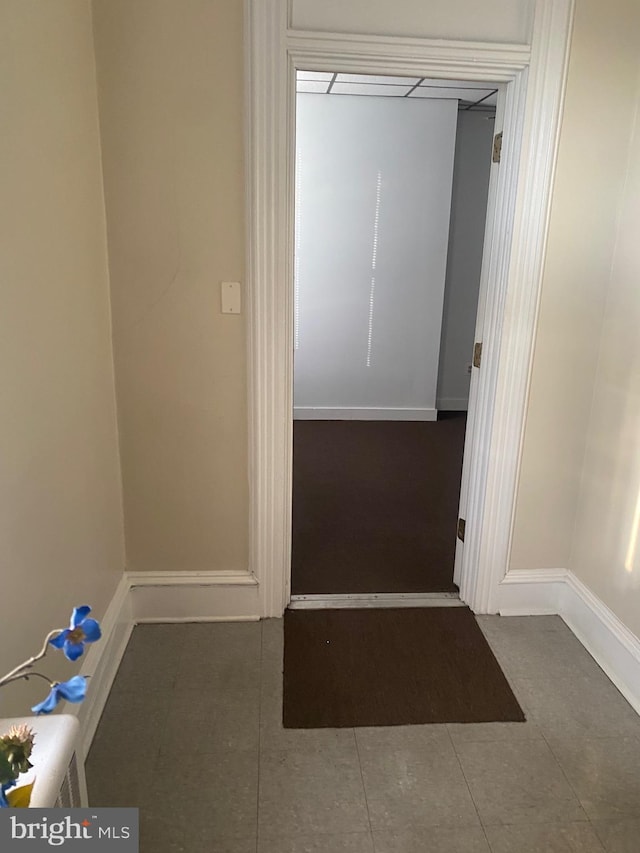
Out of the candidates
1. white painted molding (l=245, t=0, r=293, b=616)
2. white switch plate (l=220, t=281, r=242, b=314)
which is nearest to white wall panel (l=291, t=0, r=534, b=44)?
white painted molding (l=245, t=0, r=293, b=616)

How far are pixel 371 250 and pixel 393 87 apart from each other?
3.72 ft

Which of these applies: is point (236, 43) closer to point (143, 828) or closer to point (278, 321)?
point (278, 321)

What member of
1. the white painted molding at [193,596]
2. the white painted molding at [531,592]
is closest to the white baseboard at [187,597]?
the white painted molding at [193,596]

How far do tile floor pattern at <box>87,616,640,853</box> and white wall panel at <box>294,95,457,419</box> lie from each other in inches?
125

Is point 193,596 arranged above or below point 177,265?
below

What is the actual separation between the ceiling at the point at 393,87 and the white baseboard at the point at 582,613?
3.18 m

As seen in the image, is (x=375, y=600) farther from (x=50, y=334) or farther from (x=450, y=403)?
(x=450, y=403)

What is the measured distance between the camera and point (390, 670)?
2.32m

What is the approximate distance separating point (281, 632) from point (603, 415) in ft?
4.95

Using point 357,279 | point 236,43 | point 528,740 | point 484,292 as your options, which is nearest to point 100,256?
point 236,43

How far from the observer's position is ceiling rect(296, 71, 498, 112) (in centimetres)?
422

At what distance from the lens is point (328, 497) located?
379cm

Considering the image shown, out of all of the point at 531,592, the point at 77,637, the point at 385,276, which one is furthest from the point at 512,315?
the point at 385,276

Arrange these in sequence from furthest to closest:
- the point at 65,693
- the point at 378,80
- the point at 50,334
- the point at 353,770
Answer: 1. the point at 378,80
2. the point at 353,770
3. the point at 50,334
4. the point at 65,693
